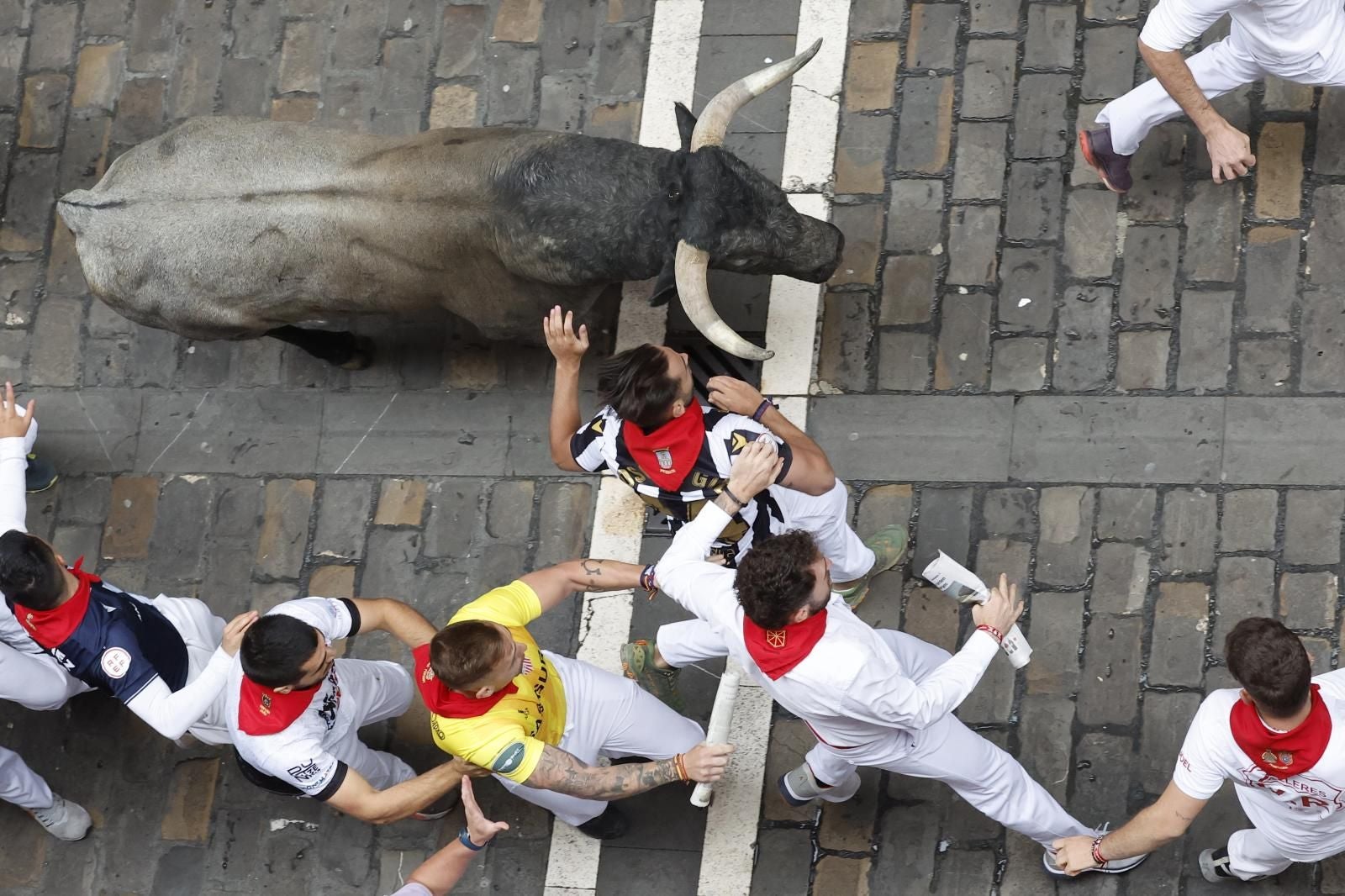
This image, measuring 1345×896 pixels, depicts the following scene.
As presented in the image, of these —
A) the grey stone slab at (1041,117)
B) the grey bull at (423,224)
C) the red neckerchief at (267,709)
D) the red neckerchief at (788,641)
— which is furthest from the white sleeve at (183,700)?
the grey stone slab at (1041,117)

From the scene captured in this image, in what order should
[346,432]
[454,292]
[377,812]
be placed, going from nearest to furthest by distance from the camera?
[377,812], [454,292], [346,432]

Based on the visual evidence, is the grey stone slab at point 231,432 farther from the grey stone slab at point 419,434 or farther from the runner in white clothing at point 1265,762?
the runner in white clothing at point 1265,762

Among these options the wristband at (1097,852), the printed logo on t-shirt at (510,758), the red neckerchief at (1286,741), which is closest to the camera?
the red neckerchief at (1286,741)

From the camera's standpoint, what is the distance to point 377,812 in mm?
6082

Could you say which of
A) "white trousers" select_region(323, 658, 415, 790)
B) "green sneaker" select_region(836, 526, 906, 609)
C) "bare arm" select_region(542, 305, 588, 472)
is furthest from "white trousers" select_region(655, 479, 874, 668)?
"white trousers" select_region(323, 658, 415, 790)

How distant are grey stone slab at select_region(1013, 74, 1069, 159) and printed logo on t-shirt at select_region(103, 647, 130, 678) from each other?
18.1 ft

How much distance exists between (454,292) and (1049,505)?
3.51 meters

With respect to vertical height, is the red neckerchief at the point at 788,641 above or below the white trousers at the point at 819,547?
above

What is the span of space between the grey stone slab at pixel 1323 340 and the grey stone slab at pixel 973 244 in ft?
5.44

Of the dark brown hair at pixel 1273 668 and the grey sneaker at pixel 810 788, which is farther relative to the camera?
the grey sneaker at pixel 810 788

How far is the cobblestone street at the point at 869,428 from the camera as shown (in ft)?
23.1

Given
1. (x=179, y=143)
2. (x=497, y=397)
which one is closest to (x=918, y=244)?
(x=497, y=397)

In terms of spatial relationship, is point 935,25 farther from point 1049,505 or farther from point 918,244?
point 1049,505

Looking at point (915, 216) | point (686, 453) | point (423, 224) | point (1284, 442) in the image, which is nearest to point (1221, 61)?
point (915, 216)
